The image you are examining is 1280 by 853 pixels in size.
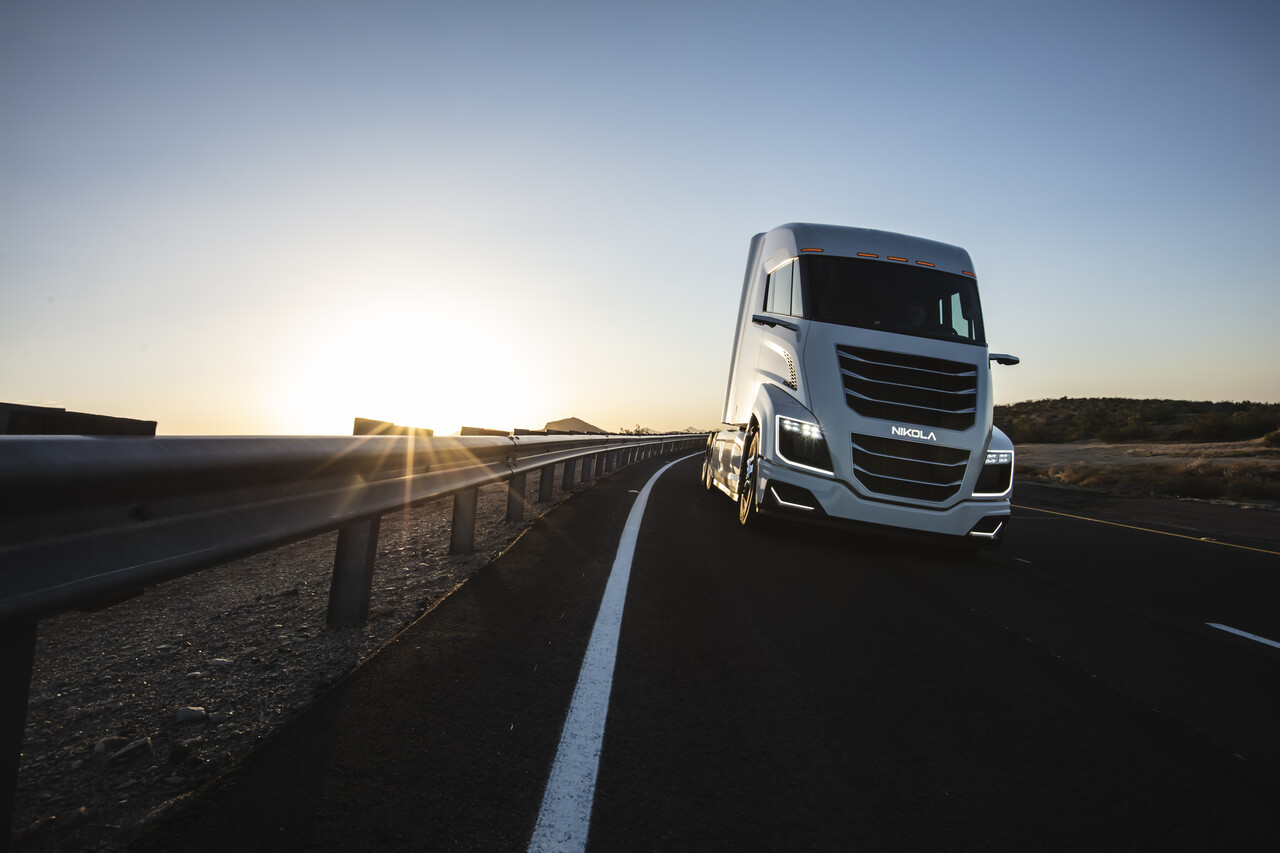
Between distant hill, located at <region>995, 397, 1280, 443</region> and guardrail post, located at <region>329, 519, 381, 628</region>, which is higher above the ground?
distant hill, located at <region>995, 397, 1280, 443</region>

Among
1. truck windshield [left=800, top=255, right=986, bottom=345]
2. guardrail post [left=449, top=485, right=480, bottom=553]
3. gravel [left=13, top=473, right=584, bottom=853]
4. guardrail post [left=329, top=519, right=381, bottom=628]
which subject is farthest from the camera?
truck windshield [left=800, top=255, right=986, bottom=345]

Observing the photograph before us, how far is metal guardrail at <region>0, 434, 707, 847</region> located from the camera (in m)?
1.75

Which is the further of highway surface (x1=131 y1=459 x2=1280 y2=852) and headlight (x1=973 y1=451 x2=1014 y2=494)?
headlight (x1=973 y1=451 x2=1014 y2=494)

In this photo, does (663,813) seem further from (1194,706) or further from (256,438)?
(1194,706)

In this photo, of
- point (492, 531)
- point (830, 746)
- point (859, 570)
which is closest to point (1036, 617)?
point (859, 570)

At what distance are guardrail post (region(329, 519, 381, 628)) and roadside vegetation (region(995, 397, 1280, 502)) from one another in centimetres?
2224

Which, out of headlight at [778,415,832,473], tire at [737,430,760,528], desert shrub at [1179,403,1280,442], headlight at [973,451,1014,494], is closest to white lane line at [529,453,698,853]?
headlight at [778,415,832,473]

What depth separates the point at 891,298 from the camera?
8984mm

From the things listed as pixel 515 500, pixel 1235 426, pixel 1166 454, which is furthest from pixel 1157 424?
pixel 515 500

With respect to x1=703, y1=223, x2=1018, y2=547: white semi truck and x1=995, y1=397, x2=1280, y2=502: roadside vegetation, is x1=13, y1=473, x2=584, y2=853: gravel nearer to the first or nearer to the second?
x1=703, y1=223, x2=1018, y2=547: white semi truck

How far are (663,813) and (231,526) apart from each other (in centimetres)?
162

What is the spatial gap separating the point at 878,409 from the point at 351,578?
17.8ft

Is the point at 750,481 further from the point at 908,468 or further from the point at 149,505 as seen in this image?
the point at 149,505

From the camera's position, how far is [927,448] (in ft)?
25.4
